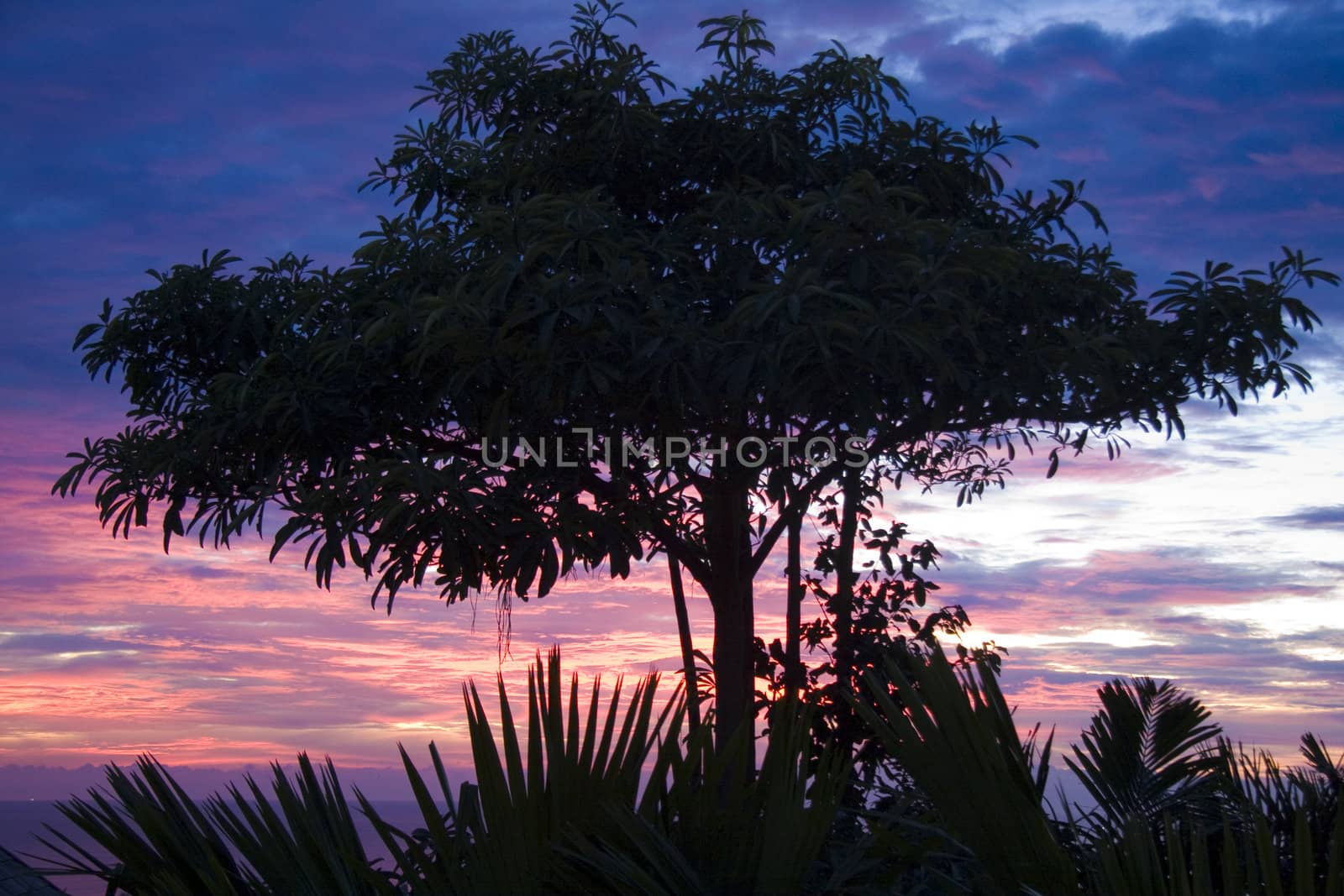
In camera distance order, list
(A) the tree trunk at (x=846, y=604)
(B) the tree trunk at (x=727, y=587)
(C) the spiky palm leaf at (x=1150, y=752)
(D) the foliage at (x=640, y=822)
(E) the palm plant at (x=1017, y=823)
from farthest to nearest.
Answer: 1. (A) the tree trunk at (x=846, y=604)
2. (B) the tree trunk at (x=727, y=587)
3. (C) the spiky palm leaf at (x=1150, y=752)
4. (D) the foliage at (x=640, y=822)
5. (E) the palm plant at (x=1017, y=823)

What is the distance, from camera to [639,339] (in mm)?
7371

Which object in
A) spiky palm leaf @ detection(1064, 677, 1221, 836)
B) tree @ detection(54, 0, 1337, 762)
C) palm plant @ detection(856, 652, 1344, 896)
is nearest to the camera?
palm plant @ detection(856, 652, 1344, 896)

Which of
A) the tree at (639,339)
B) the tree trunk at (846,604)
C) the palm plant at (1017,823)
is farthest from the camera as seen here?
the tree trunk at (846,604)

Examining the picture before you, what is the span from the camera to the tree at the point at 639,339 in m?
7.27

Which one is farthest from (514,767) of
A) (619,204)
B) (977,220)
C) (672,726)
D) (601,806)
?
(977,220)

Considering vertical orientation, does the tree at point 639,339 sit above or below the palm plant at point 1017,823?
above

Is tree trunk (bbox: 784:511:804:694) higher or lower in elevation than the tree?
lower

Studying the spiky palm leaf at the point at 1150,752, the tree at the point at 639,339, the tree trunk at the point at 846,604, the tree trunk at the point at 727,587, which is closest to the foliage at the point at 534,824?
the spiky palm leaf at the point at 1150,752

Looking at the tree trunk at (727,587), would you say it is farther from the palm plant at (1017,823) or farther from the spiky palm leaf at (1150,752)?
the palm plant at (1017,823)

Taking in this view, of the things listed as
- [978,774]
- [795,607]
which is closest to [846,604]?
[795,607]

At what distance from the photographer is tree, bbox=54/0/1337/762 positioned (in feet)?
23.9

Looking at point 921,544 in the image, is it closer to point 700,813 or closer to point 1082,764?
point 1082,764

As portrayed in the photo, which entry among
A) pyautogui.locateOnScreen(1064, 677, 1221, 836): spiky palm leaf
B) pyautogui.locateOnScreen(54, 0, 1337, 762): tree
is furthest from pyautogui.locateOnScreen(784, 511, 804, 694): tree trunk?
pyautogui.locateOnScreen(1064, 677, 1221, 836): spiky palm leaf

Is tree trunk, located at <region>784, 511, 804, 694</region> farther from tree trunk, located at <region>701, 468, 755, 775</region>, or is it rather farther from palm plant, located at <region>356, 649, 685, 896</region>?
palm plant, located at <region>356, 649, 685, 896</region>
